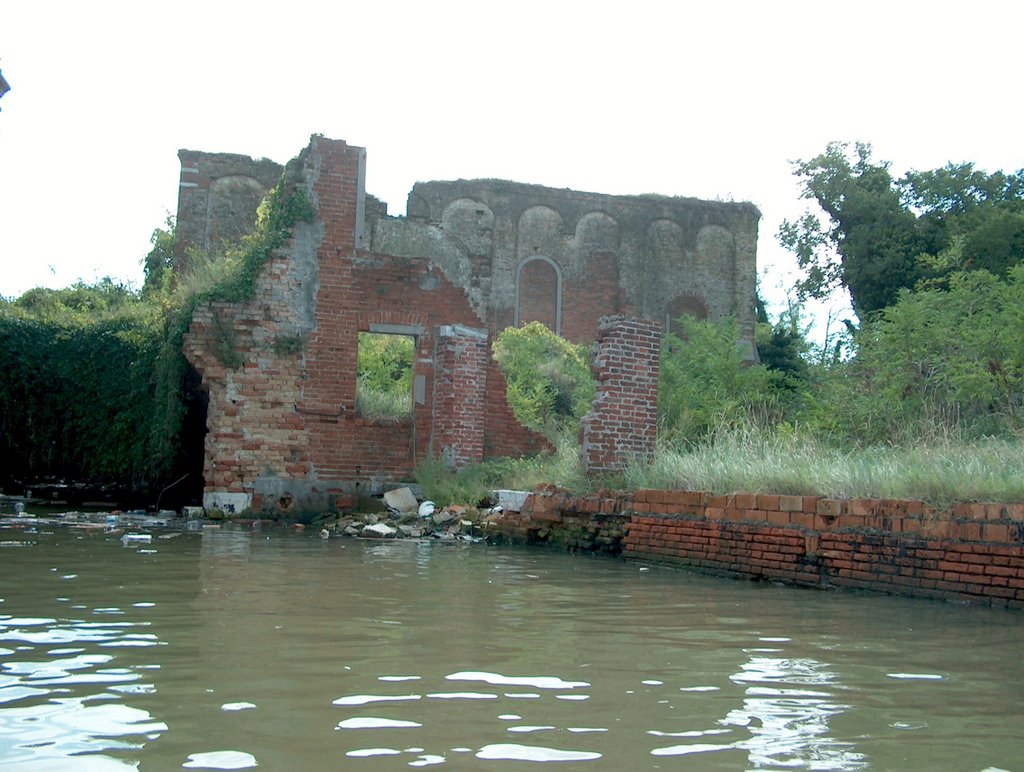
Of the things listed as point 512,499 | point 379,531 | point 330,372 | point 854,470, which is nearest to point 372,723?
point 854,470

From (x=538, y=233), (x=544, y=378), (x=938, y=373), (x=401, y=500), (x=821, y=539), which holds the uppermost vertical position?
(x=538, y=233)

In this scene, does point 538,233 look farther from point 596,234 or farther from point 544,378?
point 544,378

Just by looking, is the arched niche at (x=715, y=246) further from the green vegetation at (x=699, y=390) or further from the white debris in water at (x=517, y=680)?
the white debris in water at (x=517, y=680)

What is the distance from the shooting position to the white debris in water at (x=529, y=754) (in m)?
3.47

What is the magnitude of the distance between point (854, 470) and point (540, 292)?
1049 inches

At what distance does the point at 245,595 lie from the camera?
7223 millimetres

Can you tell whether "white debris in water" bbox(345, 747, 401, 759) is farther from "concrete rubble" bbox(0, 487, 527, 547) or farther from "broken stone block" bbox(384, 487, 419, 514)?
"broken stone block" bbox(384, 487, 419, 514)

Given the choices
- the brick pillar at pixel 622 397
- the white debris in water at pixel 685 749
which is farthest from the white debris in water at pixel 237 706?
the brick pillar at pixel 622 397

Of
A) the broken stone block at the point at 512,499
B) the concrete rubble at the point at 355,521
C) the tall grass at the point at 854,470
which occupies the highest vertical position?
the tall grass at the point at 854,470

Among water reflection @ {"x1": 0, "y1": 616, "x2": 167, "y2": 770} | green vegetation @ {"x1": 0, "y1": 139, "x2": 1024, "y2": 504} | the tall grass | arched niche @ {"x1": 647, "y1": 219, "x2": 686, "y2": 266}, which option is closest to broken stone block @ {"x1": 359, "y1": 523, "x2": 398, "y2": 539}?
green vegetation @ {"x1": 0, "y1": 139, "x2": 1024, "y2": 504}

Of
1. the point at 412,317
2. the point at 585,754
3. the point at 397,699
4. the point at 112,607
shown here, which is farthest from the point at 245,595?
the point at 412,317

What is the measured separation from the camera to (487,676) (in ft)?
15.4

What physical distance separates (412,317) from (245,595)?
403 inches

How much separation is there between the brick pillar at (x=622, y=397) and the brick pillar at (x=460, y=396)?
367cm
